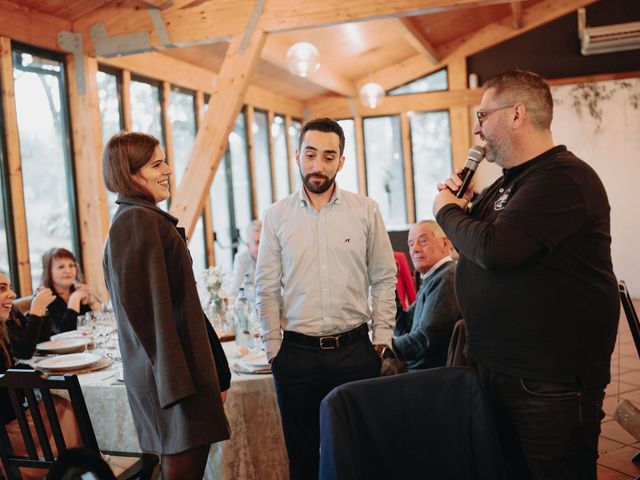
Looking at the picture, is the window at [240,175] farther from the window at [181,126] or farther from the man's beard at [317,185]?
the man's beard at [317,185]

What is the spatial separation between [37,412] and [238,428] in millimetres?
789

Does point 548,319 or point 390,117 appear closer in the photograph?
point 548,319

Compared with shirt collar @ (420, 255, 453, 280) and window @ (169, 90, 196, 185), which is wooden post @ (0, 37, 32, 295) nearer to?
window @ (169, 90, 196, 185)

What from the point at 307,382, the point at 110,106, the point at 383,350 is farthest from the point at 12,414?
the point at 110,106

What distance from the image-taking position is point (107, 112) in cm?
652

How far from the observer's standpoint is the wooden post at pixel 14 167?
16.7 ft

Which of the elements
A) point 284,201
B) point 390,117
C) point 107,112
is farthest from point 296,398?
point 390,117

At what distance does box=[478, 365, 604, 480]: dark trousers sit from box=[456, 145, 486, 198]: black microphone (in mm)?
522

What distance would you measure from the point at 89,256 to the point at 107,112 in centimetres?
148

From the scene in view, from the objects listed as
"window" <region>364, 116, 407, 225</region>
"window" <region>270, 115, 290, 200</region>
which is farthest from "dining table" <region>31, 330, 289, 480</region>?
"window" <region>364, 116, 407, 225</region>

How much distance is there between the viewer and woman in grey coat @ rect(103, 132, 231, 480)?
191 centimetres

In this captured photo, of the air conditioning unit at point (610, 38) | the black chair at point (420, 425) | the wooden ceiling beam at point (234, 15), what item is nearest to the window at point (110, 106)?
the wooden ceiling beam at point (234, 15)

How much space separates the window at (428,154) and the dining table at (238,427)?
875 centimetres

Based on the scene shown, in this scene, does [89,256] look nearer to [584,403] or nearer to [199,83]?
[199,83]
